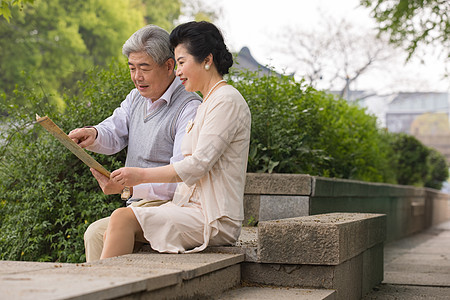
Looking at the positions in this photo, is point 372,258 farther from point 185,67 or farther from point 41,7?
point 41,7

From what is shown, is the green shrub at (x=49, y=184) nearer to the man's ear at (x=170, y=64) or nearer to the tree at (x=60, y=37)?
the man's ear at (x=170, y=64)

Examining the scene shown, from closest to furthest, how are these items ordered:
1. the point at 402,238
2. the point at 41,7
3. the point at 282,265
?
the point at 282,265, the point at 402,238, the point at 41,7

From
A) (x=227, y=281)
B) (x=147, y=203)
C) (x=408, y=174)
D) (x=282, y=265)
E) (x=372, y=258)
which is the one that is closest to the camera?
(x=227, y=281)

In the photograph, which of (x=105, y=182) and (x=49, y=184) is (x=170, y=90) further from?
(x=49, y=184)

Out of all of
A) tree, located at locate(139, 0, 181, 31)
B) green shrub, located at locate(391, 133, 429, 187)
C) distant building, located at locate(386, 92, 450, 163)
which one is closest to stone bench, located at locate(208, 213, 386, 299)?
green shrub, located at locate(391, 133, 429, 187)

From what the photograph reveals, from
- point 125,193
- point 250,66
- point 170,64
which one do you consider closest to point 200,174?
point 125,193

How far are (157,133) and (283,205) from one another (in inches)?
73.8

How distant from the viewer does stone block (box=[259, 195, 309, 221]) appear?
539cm

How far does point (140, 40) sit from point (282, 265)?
156 centimetres

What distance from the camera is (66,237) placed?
5195 millimetres

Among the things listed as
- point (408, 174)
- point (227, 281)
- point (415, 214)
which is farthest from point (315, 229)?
point (408, 174)

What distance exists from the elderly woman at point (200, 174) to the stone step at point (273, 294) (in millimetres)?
299

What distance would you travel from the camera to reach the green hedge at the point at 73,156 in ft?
16.5

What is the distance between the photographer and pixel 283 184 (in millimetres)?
5387
